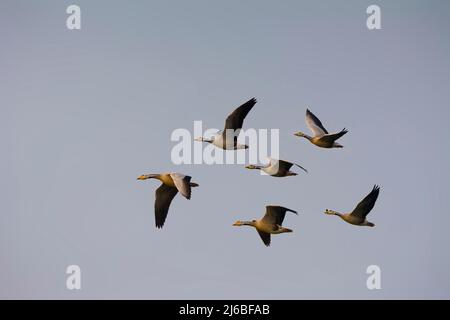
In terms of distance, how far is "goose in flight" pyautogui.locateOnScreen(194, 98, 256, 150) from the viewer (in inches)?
837

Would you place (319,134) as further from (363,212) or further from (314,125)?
(363,212)

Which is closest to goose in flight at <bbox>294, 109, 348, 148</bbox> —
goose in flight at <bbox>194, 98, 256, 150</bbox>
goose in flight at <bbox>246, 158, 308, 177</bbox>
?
goose in flight at <bbox>246, 158, 308, 177</bbox>

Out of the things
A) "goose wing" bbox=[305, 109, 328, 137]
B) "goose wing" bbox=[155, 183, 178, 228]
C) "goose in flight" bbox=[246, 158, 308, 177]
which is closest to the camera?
"goose in flight" bbox=[246, 158, 308, 177]

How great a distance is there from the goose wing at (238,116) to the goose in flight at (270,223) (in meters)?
2.15

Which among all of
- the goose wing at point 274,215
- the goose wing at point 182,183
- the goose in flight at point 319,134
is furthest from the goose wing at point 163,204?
the goose in flight at point 319,134

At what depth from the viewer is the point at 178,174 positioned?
2173 centimetres

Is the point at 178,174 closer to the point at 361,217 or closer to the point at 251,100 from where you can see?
the point at 251,100

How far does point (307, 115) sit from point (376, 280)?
16.2ft

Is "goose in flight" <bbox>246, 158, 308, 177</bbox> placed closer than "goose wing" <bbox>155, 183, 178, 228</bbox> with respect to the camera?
Yes

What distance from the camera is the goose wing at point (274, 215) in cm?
2217

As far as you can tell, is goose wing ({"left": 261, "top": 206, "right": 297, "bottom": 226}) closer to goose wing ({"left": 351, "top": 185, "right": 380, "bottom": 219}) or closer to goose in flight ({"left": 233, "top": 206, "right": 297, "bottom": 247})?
goose in flight ({"left": 233, "top": 206, "right": 297, "bottom": 247})

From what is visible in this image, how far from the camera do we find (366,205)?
22719 millimetres

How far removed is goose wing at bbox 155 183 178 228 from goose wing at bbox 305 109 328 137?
382 cm

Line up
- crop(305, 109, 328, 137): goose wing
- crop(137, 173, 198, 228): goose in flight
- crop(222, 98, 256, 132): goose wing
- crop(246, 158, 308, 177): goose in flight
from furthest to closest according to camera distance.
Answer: crop(305, 109, 328, 137): goose wing, crop(137, 173, 198, 228): goose in flight, crop(246, 158, 308, 177): goose in flight, crop(222, 98, 256, 132): goose wing
